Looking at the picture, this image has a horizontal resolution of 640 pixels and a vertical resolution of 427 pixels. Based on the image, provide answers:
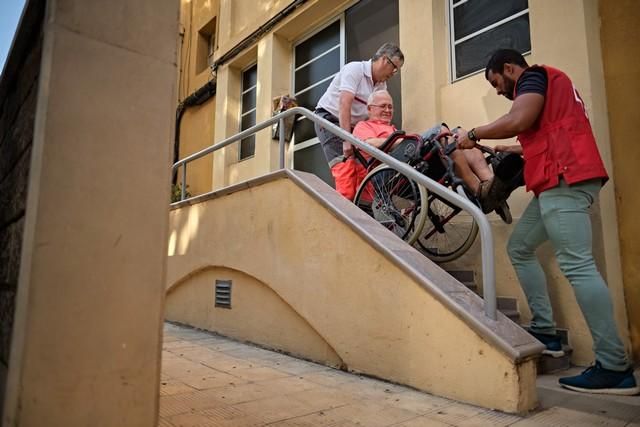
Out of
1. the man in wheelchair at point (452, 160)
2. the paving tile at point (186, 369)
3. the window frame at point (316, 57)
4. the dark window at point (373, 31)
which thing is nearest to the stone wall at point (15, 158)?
the paving tile at point (186, 369)

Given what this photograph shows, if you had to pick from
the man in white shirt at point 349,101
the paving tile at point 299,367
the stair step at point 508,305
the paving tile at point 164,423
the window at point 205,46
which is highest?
the window at point 205,46

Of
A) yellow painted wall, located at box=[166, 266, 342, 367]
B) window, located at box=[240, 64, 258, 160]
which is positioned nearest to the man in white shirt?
yellow painted wall, located at box=[166, 266, 342, 367]

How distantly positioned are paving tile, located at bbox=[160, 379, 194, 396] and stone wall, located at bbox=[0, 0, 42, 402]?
1280 mm

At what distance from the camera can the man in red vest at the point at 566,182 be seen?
7.47 ft

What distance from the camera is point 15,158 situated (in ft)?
4.56

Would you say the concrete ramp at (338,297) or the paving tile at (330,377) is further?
the paving tile at (330,377)

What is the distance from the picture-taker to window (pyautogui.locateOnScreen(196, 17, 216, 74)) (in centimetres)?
952

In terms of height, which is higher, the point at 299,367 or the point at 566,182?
the point at 566,182

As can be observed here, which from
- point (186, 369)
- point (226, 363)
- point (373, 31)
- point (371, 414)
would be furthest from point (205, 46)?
point (371, 414)

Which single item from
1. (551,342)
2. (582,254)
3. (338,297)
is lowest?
(551,342)

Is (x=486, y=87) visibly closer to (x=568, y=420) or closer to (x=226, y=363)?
(x=568, y=420)

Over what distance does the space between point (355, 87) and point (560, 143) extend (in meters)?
2.08

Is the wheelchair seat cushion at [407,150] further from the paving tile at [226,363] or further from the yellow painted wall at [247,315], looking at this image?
the paving tile at [226,363]

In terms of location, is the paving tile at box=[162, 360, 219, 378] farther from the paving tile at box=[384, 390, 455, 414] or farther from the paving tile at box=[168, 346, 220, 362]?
the paving tile at box=[384, 390, 455, 414]
